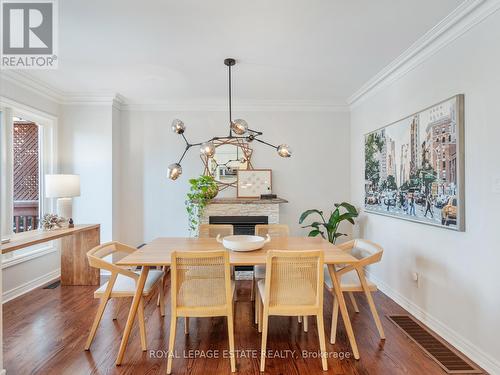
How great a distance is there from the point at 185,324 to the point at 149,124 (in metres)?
3.08

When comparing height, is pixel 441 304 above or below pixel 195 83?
below

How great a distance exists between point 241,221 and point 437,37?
3054 millimetres

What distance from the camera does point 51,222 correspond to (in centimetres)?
331

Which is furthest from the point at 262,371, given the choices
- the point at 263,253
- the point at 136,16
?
the point at 136,16

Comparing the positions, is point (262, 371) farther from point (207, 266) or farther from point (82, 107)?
point (82, 107)

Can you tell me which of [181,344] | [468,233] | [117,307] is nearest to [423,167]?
[468,233]

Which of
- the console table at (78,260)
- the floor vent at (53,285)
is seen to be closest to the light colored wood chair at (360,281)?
the console table at (78,260)

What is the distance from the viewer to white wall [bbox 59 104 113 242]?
13.2 ft

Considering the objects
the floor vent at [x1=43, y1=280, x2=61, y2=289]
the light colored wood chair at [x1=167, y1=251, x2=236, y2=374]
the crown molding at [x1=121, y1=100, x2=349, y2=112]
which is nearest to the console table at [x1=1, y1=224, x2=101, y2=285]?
the floor vent at [x1=43, y1=280, x2=61, y2=289]

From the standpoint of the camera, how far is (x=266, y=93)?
3939 millimetres

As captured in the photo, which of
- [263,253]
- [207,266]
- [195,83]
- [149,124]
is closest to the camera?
[207,266]

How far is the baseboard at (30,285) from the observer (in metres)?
3.12

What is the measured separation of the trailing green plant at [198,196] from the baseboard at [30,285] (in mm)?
1938

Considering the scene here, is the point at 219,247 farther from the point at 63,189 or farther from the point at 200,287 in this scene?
the point at 63,189
